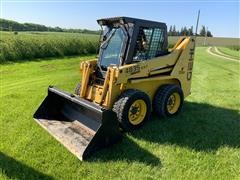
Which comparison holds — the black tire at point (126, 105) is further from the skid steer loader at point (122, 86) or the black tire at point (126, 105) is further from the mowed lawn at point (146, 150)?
the mowed lawn at point (146, 150)

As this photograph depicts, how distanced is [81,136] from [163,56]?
2564 millimetres

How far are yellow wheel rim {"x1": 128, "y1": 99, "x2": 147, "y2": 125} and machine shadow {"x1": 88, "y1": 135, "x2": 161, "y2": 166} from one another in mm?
677

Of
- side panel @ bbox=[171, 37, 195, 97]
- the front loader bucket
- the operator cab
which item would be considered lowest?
the front loader bucket

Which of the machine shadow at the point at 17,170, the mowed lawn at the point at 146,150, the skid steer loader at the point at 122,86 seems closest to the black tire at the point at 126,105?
the skid steer loader at the point at 122,86

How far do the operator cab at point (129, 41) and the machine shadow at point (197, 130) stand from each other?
4.70 feet

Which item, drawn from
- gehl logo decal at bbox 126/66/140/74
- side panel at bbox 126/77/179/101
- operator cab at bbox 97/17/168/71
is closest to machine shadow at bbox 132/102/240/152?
side panel at bbox 126/77/179/101

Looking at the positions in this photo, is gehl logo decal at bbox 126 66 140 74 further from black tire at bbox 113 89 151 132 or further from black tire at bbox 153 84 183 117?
black tire at bbox 153 84 183 117

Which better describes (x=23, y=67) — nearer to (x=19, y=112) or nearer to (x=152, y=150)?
(x=19, y=112)

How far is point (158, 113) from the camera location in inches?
262

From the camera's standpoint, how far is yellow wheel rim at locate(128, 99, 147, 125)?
5.85 m

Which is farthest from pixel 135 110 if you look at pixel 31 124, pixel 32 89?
pixel 32 89

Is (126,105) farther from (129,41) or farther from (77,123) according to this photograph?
(129,41)

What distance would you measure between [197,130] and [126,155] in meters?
1.86

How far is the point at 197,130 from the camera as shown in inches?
242
